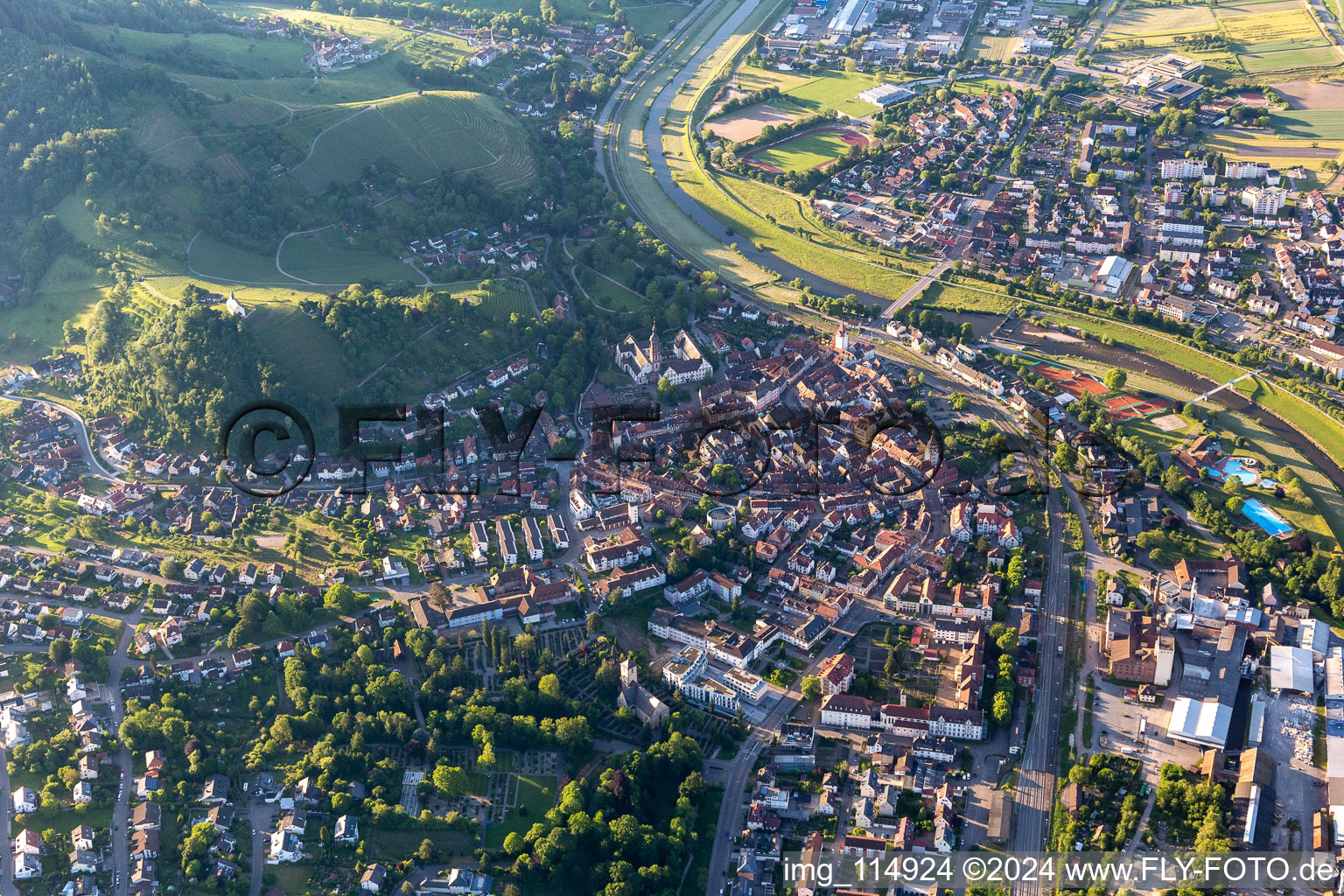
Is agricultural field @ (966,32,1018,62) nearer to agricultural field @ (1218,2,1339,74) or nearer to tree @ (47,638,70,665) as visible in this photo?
agricultural field @ (1218,2,1339,74)

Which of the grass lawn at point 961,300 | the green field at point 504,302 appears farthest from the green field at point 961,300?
the green field at point 504,302

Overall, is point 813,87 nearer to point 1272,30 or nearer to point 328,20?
point 1272,30

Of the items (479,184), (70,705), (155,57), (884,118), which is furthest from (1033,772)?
(155,57)

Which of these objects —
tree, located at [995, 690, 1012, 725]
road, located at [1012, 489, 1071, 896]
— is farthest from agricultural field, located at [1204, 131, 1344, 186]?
tree, located at [995, 690, 1012, 725]

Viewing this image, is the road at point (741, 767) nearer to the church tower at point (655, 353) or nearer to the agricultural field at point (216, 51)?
the church tower at point (655, 353)

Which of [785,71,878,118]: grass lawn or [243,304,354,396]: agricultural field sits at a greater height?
[785,71,878,118]: grass lawn
